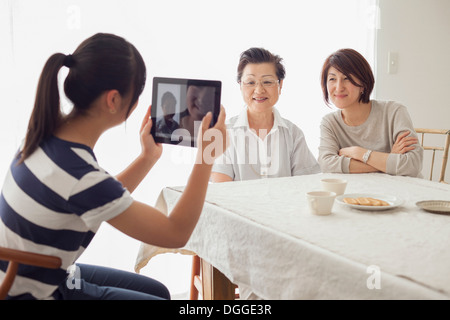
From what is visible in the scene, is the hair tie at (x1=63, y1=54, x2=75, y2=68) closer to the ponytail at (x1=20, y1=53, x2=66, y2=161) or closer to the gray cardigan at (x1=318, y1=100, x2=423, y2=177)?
the ponytail at (x1=20, y1=53, x2=66, y2=161)

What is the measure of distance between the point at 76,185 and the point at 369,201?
0.72 meters

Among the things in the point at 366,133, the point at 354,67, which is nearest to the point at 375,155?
the point at 366,133

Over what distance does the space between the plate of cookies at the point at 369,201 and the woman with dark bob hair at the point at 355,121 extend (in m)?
0.46

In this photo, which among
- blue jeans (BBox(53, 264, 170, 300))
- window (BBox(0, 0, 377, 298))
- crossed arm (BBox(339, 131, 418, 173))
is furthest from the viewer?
window (BBox(0, 0, 377, 298))

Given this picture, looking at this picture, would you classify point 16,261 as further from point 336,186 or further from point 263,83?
point 263,83

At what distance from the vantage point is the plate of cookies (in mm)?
1132

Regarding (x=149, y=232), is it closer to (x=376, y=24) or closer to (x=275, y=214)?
(x=275, y=214)

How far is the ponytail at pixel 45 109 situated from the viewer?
0.90 metres

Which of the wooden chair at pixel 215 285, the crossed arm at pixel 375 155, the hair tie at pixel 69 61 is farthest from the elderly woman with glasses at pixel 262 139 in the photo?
the hair tie at pixel 69 61

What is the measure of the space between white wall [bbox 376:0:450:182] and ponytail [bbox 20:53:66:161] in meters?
2.36

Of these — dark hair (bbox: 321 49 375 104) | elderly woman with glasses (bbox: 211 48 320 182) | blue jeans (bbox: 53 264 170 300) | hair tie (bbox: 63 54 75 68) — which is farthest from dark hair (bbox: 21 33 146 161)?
dark hair (bbox: 321 49 375 104)

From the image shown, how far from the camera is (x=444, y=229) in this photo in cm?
99

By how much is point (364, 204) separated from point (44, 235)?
2.45ft

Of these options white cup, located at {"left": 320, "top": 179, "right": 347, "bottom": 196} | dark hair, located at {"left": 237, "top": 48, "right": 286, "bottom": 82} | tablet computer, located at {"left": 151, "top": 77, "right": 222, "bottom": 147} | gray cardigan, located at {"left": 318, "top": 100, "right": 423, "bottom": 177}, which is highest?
dark hair, located at {"left": 237, "top": 48, "right": 286, "bottom": 82}
